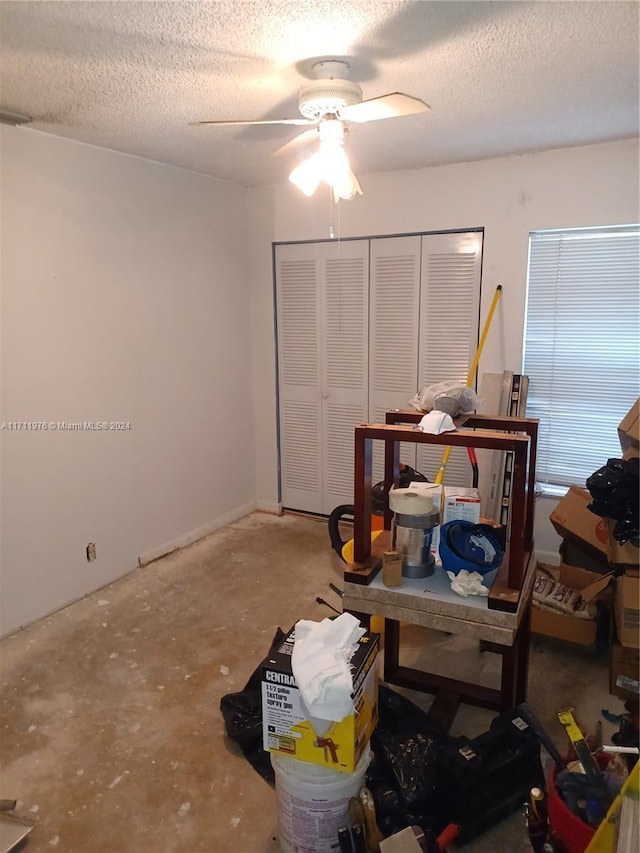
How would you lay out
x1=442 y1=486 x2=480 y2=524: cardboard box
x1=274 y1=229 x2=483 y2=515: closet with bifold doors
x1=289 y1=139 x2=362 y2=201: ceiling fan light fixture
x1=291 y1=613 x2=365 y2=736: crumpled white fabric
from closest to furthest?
x1=291 y1=613 x2=365 y2=736: crumpled white fabric
x1=442 y1=486 x2=480 y2=524: cardboard box
x1=289 y1=139 x2=362 y2=201: ceiling fan light fixture
x1=274 y1=229 x2=483 y2=515: closet with bifold doors

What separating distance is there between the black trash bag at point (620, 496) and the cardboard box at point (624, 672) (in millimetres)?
417

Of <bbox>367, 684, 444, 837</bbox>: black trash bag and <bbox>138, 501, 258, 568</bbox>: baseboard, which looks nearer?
<bbox>367, 684, 444, 837</bbox>: black trash bag

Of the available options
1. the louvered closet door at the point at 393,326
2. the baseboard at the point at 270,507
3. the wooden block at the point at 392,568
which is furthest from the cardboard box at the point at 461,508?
the baseboard at the point at 270,507

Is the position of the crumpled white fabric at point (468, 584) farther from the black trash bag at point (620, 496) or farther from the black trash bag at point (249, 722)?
the black trash bag at point (620, 496)

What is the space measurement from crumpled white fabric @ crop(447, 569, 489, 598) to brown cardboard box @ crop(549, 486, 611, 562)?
1.12 meters

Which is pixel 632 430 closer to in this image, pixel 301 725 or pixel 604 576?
pixel 604 576

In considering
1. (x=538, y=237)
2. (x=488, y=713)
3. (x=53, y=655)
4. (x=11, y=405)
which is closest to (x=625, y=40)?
(x=538, y=237)

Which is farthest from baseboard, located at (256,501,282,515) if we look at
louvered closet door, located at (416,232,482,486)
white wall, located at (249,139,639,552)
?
white wall, located at (249,139,639,552)

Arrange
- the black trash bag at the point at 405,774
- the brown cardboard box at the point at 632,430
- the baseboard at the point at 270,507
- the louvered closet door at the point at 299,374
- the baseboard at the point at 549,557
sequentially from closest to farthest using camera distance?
the black trash bag at the point at 405,774, the brown cardboard box at the point at 632,430, the baseboard at the point at 549,557, the louvered closet door at the point at 299,374, the baseboard at the point at 270,507

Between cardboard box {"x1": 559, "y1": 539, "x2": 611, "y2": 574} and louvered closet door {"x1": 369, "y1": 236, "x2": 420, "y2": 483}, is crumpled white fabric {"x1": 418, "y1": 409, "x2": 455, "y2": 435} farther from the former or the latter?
louvered closet door {"x1": 369, "y1": 236, "x2": 420, "y2": 483}

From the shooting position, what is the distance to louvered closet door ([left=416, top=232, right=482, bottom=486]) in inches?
136

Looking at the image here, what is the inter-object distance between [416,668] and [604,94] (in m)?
2.51

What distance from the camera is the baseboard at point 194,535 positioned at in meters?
3.54

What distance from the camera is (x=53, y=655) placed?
104 inches
